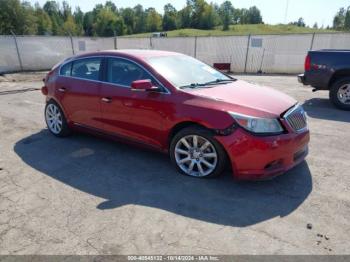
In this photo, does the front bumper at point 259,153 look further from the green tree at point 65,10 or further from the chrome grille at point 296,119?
the green tree at point 65,10

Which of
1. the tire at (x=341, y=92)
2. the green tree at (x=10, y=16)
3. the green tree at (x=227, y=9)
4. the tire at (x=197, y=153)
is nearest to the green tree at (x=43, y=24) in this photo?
the green tree at (x=10, y=16)

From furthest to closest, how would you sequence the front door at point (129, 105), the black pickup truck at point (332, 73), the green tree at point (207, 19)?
the green tree at point (207, 19) < the black pickup truck at point (332, 73) < the front door at point (129, 105)

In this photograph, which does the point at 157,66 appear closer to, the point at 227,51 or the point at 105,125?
the point at 105,125

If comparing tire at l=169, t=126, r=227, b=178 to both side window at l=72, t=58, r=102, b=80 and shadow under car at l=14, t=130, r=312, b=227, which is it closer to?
shadow under car at l=14, t=130, r=312, b=227

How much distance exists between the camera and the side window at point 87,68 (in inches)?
199

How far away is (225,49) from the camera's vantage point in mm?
18047

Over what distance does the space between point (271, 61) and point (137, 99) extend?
556 inches

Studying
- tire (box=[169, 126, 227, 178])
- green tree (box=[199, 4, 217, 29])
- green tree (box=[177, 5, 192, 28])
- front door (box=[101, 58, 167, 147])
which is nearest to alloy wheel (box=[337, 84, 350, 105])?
tire (box=[169, 126, 227, 178])

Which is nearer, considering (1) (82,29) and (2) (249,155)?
(2) (249,155)

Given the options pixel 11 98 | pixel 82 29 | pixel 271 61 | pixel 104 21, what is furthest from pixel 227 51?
pixel 82 29

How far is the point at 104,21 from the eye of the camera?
109 metres

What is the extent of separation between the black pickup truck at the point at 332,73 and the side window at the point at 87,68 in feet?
18.3

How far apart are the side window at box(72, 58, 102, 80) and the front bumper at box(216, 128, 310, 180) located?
2449mm

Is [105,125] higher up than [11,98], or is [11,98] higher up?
[105,125]
